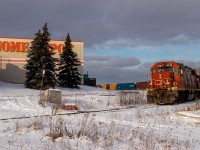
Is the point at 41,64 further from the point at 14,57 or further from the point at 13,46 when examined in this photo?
the point at 13,46

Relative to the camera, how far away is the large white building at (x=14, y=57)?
179 feet

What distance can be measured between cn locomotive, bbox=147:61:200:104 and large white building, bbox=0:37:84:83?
31710 millimetres

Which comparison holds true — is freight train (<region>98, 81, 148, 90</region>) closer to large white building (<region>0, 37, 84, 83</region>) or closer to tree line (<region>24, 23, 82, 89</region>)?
large white building (<region>0, 37, 84, 83</region>)

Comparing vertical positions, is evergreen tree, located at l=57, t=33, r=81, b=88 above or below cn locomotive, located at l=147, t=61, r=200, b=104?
above

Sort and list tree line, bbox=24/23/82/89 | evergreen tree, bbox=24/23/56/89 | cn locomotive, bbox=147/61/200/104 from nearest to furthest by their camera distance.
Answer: cn locomotive, bbox=147/61/200/104, tree line, bbox=24/23/82/89, evergreen tree, bbox=24/23/56/89

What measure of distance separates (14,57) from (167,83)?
35.8 metres

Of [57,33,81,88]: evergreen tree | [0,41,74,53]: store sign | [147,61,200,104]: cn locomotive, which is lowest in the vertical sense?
[147,61,200,104]: cn locomotive

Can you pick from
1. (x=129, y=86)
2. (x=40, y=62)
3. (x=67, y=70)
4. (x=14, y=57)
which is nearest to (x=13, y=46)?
(x=14, y=57)

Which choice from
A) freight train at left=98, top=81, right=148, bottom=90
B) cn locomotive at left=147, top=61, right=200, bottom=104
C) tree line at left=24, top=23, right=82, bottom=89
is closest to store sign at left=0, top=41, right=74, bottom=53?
tree line at left=24, top=23, right=82, bottom=89

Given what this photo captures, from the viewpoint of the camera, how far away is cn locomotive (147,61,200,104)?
26344 millimetres

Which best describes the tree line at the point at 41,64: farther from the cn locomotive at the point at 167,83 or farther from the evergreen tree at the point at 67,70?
the cn locomotive at the point at 167,83

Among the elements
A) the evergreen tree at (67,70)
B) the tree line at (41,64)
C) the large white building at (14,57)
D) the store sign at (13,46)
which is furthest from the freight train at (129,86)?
the tree line at (41,64)

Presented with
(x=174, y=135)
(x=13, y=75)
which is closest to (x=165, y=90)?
(x=174, y=135)

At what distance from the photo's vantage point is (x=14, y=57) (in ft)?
184
